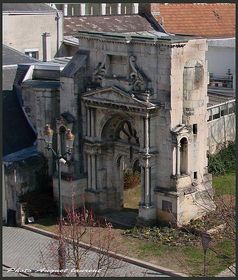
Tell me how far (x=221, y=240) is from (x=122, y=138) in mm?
7066

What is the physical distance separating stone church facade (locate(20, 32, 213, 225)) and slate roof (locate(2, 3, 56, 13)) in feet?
49.2

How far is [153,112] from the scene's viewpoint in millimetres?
31297

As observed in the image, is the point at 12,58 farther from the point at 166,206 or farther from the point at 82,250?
the point at 82,250

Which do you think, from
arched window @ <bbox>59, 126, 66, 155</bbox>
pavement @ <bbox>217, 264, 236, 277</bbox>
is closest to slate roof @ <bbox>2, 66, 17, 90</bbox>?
arched window @ <bbox>59, 126, 66, 155</bbox>

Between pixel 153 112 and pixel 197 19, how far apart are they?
2930 cm

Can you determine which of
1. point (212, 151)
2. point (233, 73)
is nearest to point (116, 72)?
point (212, 151)

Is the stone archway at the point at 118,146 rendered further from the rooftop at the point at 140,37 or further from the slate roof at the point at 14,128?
the slate roof at the point at 14,128

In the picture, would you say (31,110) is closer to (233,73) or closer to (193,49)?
(193,49)

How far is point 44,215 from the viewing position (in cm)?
3406

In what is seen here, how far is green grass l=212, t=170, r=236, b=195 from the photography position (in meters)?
36.6

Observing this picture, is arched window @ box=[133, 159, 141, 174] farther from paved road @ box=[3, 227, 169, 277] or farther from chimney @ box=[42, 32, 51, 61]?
chimney @ box=[42, 32, 51, 61]

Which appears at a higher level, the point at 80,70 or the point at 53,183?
the point at 80,70

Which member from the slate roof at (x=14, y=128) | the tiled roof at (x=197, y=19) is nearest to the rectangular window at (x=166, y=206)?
the slate roof at (x=14, y=128)

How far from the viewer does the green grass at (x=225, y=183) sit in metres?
36.6
